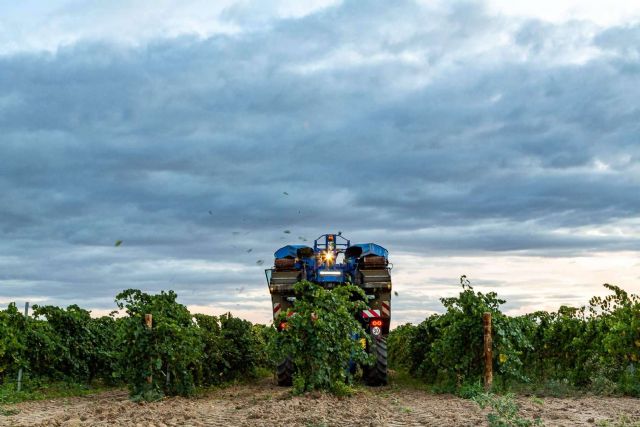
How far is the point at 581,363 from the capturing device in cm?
1706

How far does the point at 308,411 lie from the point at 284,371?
559 centimetres

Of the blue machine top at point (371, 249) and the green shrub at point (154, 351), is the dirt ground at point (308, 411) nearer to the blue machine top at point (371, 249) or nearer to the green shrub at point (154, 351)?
the green shrub at point (154, 351)

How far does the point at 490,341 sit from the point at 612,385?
276 cm

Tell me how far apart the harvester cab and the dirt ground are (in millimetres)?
2235

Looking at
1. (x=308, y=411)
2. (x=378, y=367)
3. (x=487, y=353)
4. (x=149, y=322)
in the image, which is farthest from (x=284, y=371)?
(x=308, y=411)

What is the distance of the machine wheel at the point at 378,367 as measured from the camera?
18.1m

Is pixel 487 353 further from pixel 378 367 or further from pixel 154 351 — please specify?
pixel 154 351

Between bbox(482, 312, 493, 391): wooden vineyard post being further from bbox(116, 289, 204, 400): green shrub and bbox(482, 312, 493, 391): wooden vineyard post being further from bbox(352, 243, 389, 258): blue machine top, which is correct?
bbox(116, 289, 204, 400): green shrub

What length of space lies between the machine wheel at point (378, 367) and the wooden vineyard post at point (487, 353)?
2928 mm

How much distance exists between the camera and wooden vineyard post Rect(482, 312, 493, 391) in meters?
16.0

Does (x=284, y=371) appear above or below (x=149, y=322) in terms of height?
below

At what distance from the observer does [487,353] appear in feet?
52.6

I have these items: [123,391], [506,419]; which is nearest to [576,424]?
[506,419]

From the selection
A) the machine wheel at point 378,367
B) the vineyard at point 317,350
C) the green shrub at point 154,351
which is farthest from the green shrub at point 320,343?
the machine wheel at point 378,367
